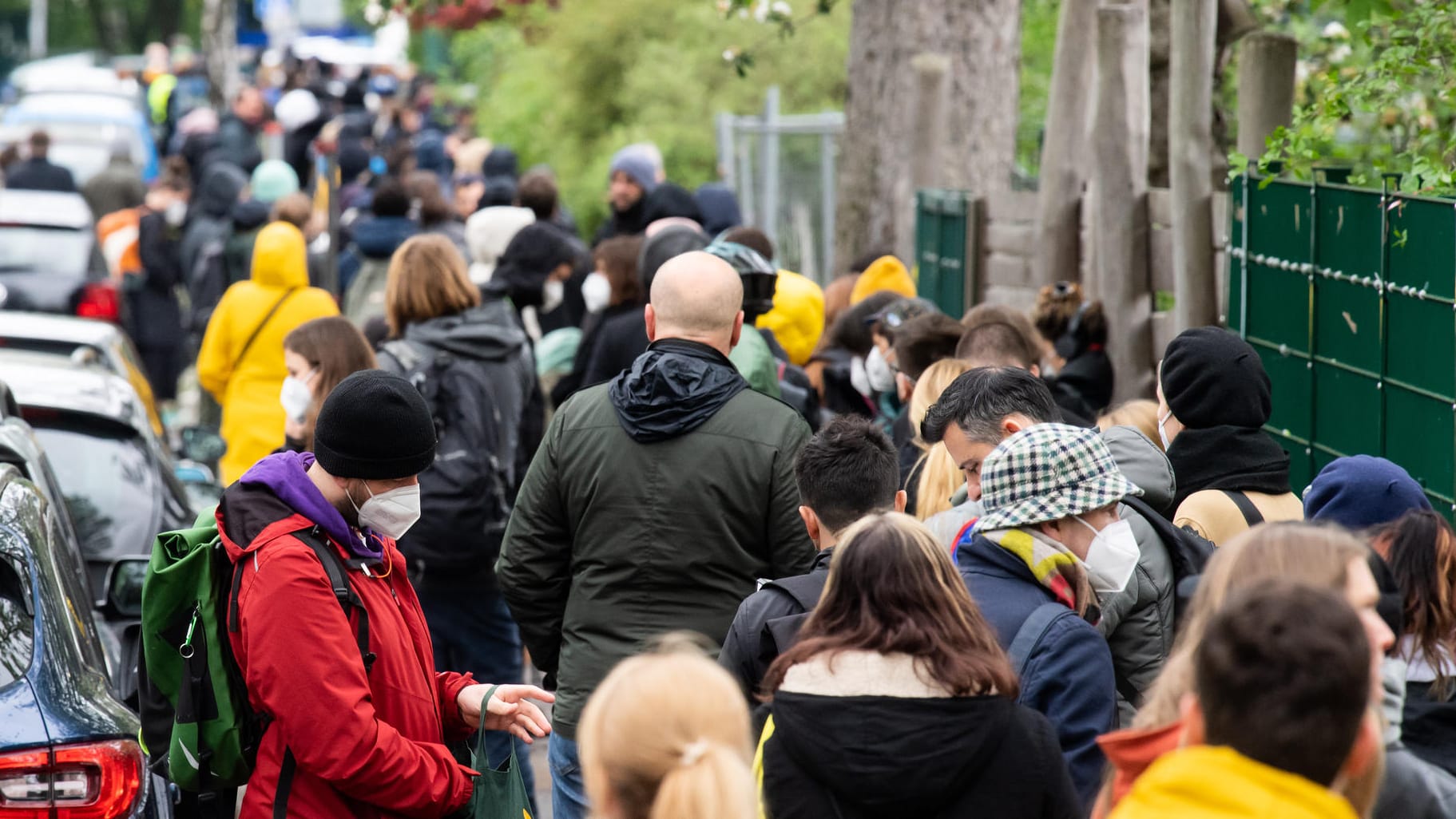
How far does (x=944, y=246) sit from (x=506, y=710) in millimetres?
6947

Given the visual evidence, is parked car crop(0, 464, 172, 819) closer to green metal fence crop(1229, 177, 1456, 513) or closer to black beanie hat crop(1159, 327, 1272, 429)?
black beanie hat crop(1159, 327, 1272, 429)

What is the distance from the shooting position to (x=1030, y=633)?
11.3ft

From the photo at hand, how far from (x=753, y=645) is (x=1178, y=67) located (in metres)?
4.25

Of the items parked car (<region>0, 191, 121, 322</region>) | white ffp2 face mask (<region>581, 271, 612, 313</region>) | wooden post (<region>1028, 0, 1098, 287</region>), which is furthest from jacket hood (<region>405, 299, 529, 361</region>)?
parked car (<region>0, 191, 121, 322</region>)

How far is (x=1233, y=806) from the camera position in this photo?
222 centimetres

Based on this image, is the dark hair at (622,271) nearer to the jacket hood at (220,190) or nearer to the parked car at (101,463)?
the parked car at (101,463)

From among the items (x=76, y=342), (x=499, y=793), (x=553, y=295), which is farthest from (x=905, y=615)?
(x=553, y=295)

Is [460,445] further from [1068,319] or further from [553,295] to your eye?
[553,295]

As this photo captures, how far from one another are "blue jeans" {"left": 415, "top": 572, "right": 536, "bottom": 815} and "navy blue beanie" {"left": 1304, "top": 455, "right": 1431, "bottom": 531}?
11.0 feet

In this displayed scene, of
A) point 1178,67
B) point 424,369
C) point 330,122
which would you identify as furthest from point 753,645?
point 330,122

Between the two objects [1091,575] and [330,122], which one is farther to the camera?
[330,122]

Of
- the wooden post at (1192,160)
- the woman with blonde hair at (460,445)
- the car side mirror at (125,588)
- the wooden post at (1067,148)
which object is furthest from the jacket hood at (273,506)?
the wooden post at (1067,148)

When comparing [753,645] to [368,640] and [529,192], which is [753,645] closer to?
[368,640]

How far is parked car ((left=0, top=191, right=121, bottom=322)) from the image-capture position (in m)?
14.0
